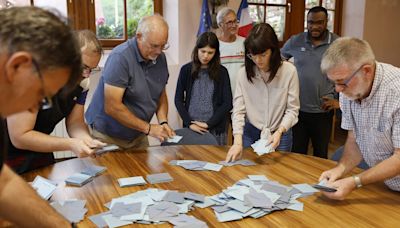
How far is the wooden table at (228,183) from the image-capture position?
5.19 ft

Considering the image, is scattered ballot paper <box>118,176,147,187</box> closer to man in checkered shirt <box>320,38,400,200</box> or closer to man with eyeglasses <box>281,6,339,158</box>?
man in checkered shirt <box>320,38,400,200</box>

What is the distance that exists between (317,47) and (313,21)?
0.81 ft

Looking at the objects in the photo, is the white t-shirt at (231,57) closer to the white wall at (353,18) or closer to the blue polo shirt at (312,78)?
the blue polo shirt at (312,78)

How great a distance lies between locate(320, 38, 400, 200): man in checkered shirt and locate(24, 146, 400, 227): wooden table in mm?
92

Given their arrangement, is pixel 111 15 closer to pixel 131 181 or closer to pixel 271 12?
pixel 271 12

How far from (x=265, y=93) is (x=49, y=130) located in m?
1.37

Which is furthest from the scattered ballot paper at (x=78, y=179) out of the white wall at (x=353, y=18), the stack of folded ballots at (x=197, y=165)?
the white wall at (x=353, y=18)

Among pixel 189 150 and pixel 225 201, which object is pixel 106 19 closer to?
pixel 189 150

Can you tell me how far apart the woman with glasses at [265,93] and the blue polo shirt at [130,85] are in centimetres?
56

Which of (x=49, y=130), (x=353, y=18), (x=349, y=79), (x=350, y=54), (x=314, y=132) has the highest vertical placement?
(x=353, y=18)

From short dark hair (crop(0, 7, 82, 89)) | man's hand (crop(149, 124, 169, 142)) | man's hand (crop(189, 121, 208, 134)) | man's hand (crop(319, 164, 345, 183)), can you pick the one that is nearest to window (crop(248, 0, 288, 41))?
man's hand (crop(189, 121, 208, 134))

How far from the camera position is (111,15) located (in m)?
4.38

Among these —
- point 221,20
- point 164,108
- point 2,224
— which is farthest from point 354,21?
point 2,224

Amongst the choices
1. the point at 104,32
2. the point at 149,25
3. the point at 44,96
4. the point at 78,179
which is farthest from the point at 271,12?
the point at 44,96
